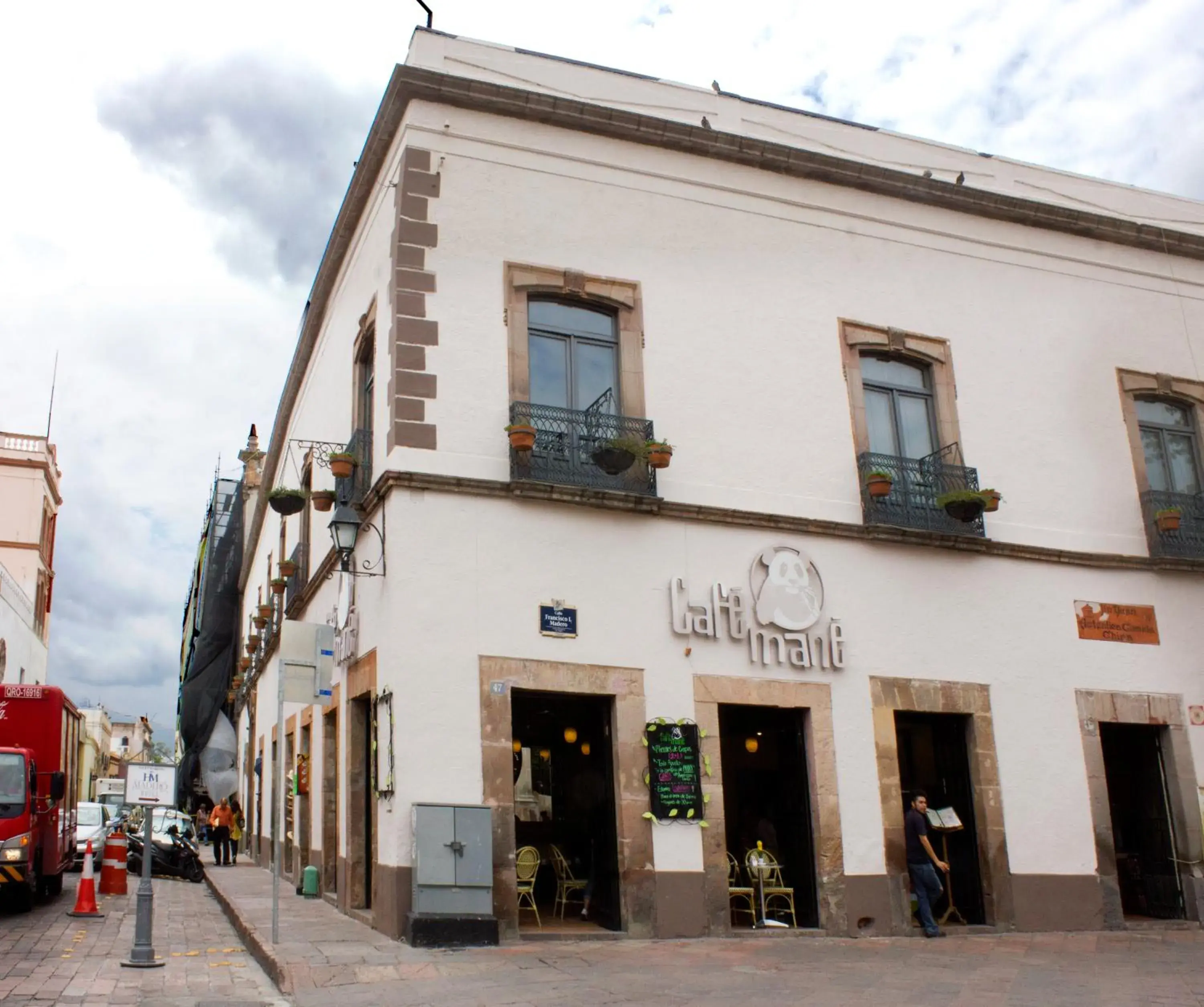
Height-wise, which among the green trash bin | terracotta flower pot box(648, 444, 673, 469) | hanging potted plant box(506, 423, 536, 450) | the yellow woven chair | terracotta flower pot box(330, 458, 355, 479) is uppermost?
terracotta flower pot box(330, 458, 355, 479)

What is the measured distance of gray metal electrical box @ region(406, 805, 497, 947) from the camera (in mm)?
10336

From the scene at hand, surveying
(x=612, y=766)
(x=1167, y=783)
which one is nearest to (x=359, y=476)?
(x=612, y=766)

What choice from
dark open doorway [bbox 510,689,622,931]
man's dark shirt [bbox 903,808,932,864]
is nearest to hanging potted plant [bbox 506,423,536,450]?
dark open doorway [bbox 510,689,622,931]

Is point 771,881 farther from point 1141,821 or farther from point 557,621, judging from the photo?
point 1141,821

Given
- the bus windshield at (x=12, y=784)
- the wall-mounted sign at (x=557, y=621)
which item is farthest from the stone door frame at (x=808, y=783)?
the bus windshield at (x=12, y=784)

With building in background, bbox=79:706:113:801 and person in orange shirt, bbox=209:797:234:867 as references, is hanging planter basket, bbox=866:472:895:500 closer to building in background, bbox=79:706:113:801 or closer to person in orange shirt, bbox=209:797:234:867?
person in orange shirt, bbox=209:797:234:867

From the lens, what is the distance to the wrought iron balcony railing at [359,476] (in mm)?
12977

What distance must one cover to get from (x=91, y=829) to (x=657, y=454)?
754 inches

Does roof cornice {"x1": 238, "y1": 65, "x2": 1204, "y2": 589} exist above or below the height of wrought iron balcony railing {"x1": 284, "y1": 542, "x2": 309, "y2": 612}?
above

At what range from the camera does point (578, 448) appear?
12.3 meters

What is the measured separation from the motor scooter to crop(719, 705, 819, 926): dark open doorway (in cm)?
1122

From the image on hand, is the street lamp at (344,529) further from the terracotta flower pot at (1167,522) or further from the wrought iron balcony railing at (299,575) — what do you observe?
the terracotta flower pot at (1167,522)

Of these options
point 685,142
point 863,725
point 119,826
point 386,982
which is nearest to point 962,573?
point 863,725

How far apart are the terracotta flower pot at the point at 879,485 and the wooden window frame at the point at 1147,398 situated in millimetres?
4148
